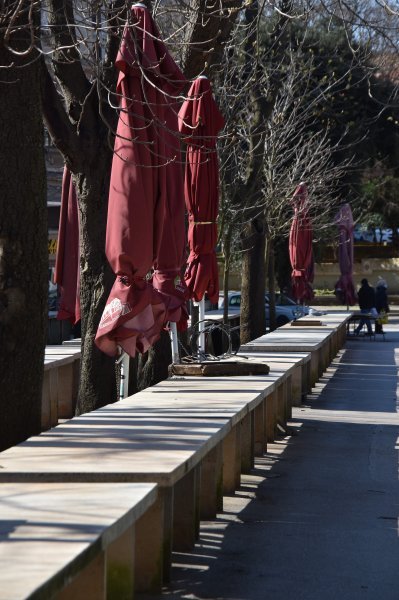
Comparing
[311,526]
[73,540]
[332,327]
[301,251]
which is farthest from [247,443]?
[301,251]

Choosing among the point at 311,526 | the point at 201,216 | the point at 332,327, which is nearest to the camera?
the point at 311,526

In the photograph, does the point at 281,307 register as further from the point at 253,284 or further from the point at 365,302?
the point at 253,284

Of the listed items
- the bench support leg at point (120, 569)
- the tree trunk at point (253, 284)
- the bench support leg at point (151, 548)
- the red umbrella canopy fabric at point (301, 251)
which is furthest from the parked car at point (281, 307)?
the bench support leg at point (120, 569)

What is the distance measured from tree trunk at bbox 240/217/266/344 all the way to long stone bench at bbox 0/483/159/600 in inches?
674

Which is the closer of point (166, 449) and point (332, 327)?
point (166, 449)

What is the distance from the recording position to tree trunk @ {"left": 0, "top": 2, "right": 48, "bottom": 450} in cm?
770

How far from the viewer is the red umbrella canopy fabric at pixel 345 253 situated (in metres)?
31.2

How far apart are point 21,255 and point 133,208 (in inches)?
64.8

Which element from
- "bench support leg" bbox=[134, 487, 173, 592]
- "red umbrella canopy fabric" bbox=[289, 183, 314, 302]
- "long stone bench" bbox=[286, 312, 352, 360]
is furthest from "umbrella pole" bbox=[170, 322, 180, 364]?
"red umbrella canopy fabric" bbox=[289, 183, 314, 302]

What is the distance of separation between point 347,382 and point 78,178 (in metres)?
9.21

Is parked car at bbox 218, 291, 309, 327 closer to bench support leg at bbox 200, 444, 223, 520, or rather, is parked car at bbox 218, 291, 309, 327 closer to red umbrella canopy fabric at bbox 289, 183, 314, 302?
red umbrella canopy fabric at bbox 289, 183, 314, 302

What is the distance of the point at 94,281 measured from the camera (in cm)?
1170

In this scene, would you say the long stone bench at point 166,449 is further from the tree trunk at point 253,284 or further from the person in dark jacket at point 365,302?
the person in dark jacket at point 365,302

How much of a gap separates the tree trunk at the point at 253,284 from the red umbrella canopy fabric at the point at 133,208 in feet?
44.7
